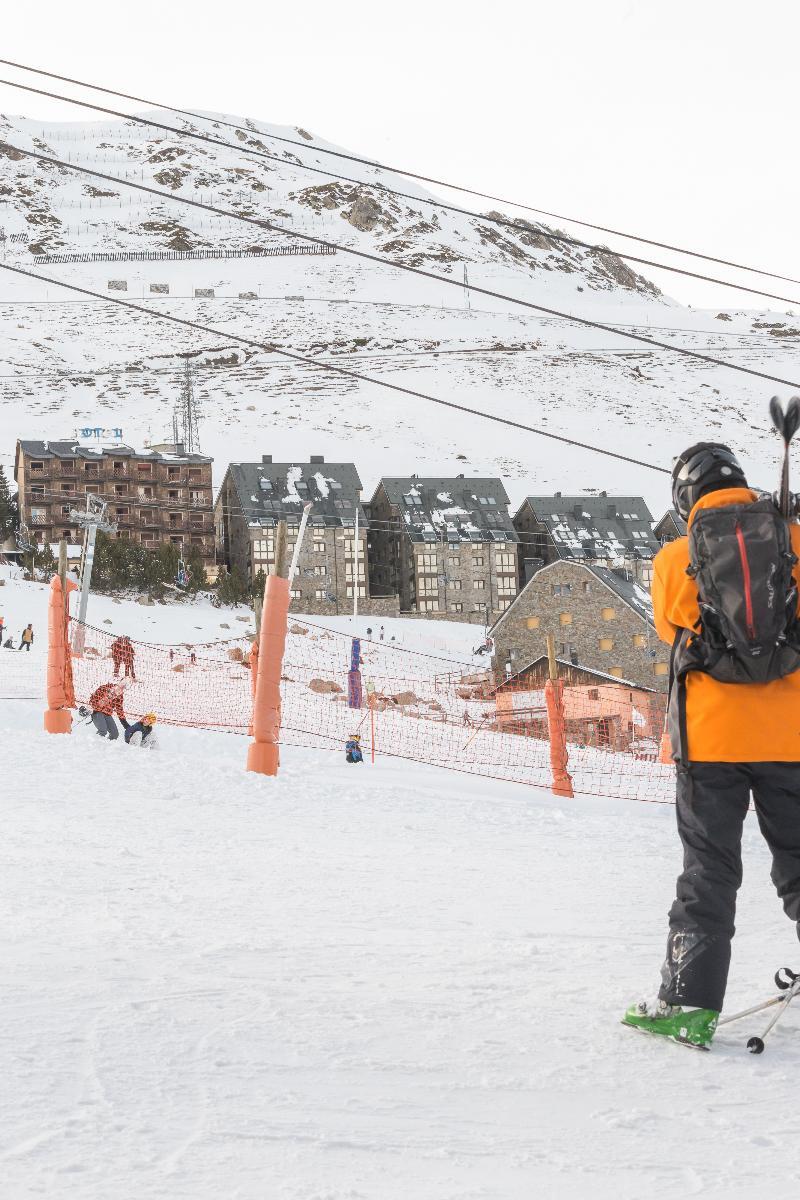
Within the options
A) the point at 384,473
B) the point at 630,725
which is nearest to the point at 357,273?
the point at 384,473

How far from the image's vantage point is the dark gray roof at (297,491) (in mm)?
74688


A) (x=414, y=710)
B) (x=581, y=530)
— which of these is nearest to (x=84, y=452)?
(x=581, y=530)

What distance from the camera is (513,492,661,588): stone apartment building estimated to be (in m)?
74.9

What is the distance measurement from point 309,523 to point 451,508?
32.0 feet

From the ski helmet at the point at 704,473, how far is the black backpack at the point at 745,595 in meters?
0.24

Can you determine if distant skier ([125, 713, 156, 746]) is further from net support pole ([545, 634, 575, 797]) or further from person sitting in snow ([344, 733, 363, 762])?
Answer: net support pole ([545, 634, 575, 797])

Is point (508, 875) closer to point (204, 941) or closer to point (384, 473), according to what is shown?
point (204, 941)

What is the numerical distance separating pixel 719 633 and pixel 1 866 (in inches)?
144

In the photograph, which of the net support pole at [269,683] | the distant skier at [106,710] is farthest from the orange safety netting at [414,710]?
the net support pole at [269,683]

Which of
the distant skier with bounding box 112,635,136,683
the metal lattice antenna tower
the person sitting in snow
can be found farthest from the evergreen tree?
the person sitting in snow

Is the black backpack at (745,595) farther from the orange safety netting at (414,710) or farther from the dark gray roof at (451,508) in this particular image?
the dark gray roof at (451,508)

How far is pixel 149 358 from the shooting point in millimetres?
131375

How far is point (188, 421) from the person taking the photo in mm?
89688

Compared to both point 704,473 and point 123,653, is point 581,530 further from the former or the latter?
point 704,473
